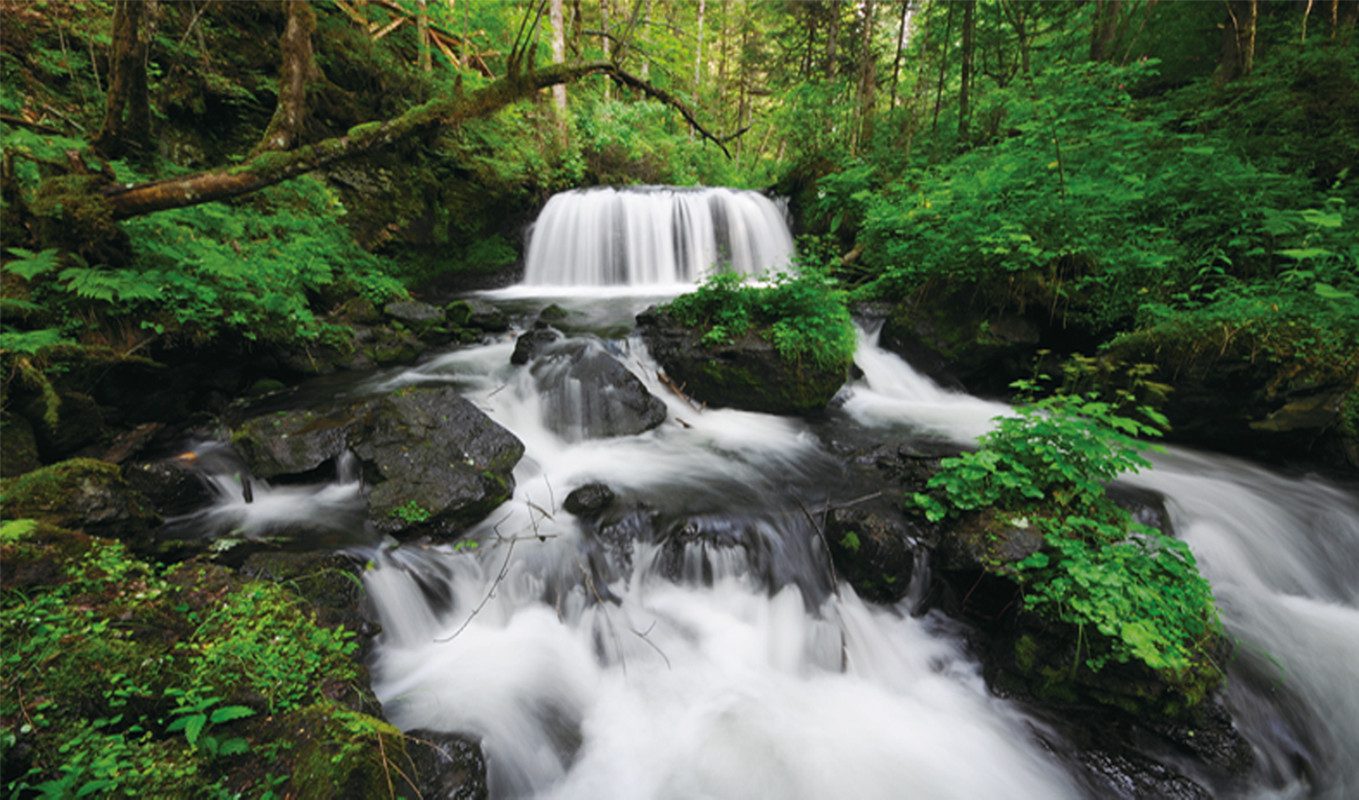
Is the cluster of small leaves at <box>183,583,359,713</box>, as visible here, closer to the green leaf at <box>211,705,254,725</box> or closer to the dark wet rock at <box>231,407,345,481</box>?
the green leaf at <box>211,705,254,725</box>

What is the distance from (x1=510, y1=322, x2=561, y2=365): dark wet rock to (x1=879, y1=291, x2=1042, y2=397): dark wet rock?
4871mm

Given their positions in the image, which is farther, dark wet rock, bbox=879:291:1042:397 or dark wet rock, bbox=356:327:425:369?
dark wet rock, bbox=356:327:425:369

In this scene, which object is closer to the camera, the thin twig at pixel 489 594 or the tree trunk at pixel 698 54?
the thin twig at pixel 489 594

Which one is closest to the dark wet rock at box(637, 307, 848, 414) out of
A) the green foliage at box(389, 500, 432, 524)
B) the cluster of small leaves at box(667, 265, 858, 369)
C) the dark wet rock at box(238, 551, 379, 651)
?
the cluster of small leaves at box(667, 265, 858, 369)

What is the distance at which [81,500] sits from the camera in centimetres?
273

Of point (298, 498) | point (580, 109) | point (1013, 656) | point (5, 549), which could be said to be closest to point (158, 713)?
point (5, 549)

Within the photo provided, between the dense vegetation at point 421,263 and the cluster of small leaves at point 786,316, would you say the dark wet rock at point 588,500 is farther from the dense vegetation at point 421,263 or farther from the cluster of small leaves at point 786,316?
the cluster of small leaves at point 786,316

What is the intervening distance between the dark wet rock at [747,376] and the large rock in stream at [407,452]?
7.56 ft

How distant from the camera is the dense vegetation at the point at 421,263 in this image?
1947mm

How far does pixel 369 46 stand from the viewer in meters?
8.72

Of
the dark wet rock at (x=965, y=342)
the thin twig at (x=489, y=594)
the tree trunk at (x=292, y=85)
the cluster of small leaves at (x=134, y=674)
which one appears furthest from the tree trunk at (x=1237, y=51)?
the cluster of small leaves at (x=134, y=674)

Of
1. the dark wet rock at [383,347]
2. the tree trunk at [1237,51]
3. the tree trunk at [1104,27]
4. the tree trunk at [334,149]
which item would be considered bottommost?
the dark wet rock at [383,347]

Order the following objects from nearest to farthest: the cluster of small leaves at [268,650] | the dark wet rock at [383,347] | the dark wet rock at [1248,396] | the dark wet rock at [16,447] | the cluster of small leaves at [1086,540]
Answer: the cluster of small leaves at [268,650] < the cluster of small leaves at [1086,540] < the dark wet rock at [16,447] < the dark wet rock at [1248,396] < the dark wet rock at [383,347]

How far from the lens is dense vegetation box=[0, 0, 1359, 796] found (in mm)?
1947
